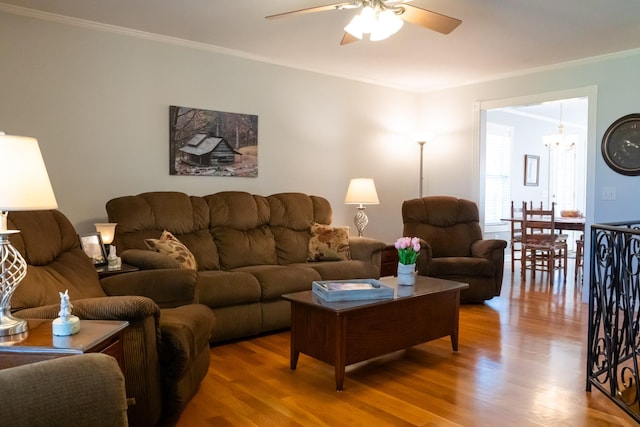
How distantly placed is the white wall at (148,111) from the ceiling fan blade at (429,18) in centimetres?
229

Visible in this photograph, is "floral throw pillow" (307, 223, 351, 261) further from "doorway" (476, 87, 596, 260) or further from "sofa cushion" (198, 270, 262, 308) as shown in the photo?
"doorway" (476, 87, 596, 260)

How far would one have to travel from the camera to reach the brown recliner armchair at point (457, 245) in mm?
4836

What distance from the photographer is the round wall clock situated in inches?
184

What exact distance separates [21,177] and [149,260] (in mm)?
1746

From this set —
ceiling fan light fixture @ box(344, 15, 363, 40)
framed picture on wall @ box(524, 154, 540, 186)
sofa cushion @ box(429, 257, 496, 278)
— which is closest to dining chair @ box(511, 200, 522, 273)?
framed picture on wall @ box(524, 154, 540, 186)

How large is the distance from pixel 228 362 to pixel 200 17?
2.57 meters

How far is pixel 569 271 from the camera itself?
702 cm

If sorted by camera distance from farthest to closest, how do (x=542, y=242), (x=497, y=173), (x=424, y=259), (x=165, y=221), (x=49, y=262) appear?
1. (x=497, y=173)
2. (x=542, y=242)
3. (x=424, y=259)
4. (x=165, y=221)
5. (x=49, y=262)

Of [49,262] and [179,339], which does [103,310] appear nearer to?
[179,339]

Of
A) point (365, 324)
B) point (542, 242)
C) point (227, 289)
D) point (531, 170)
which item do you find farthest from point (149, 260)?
point (531, 170)

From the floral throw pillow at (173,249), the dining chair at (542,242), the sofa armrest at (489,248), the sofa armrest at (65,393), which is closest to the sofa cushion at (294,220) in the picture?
the floral throw pillow at (173,249)

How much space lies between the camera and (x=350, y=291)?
2910mm

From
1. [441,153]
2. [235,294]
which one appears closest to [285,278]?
[235,294]

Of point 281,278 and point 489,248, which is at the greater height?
point 489,248
